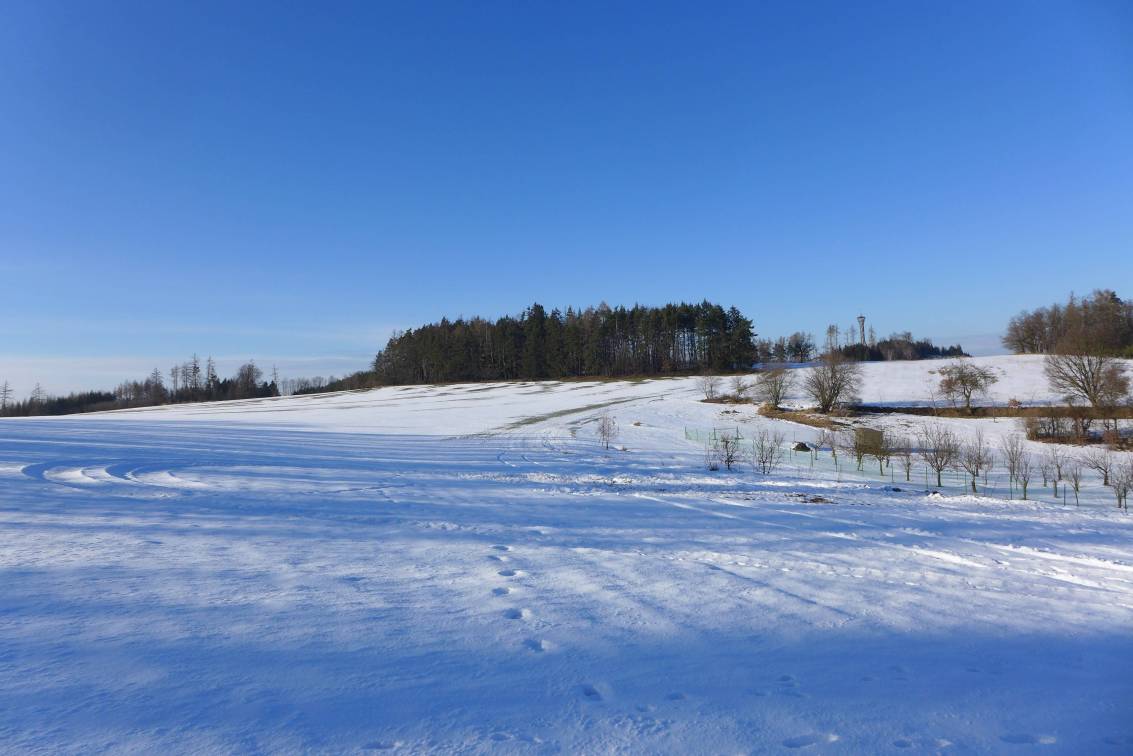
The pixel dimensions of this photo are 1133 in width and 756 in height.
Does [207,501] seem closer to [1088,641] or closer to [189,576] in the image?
[189,576]

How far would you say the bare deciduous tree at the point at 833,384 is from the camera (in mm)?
43000

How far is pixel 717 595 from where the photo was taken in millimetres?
6977

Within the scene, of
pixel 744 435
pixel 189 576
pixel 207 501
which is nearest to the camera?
pixel 189 576

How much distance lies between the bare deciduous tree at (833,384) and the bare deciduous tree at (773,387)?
7.47 ft

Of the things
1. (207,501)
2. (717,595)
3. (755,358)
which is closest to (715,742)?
(717,595)

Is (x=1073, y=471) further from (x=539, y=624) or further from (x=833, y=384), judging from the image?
(x=539, y=624)

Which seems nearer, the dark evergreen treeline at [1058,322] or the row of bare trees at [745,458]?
the row of bare trees at [745,458]

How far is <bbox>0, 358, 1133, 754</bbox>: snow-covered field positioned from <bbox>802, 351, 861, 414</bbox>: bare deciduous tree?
29.9 meters

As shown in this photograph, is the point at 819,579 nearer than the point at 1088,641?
No

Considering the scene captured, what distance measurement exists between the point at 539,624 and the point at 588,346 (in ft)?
264

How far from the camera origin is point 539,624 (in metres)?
5.73

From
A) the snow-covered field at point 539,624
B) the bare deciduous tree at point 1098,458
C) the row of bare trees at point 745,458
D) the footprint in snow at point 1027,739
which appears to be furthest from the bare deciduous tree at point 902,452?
the footprint in snow at point 1027,739

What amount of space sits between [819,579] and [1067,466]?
2591 cm

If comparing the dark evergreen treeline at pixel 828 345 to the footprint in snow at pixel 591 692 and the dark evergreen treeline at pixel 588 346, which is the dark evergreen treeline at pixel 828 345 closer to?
the dark evergreen treeline at pixel 588 346
